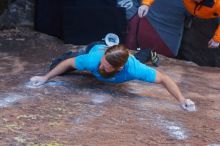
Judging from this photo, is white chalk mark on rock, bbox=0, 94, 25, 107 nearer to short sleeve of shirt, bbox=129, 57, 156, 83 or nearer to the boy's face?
→ the boy's face

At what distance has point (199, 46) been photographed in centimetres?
649

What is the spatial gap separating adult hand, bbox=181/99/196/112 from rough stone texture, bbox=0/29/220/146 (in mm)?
46

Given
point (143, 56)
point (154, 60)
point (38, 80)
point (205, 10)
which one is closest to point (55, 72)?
point (38, 80)

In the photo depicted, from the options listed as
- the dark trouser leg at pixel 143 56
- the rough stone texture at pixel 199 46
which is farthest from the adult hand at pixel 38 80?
the rough stone texture at pixel 199 46

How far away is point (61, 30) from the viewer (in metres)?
6.01

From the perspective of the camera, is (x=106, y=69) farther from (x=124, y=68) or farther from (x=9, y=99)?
(x=9, y=99)

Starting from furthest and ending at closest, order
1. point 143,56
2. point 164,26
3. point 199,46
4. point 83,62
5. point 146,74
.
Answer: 1. point 199,46
2. point 164,26
3. point 143,56
4. point 83,62
5. point 146,74

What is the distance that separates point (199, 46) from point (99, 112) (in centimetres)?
345

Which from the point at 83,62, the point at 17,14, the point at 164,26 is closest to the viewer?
the point at 83,62

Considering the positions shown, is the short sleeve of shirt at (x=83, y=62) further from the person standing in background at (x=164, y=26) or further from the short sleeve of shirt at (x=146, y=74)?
the person standing in background at (x=164, y=26)

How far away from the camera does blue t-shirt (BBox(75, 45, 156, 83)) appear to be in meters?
3.68

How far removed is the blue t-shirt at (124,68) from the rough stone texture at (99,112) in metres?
0.18

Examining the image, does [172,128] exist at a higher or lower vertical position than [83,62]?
lower

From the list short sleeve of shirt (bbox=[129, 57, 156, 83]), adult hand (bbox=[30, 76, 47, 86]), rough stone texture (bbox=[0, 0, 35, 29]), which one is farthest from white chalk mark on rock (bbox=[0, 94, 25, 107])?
rough stone texture (bbox=[0, 0, 35, 29])
